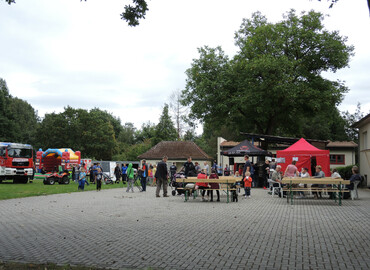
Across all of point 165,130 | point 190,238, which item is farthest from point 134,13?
point 165,130

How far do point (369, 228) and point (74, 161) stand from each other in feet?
109

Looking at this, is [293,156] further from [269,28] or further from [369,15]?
[369,15]

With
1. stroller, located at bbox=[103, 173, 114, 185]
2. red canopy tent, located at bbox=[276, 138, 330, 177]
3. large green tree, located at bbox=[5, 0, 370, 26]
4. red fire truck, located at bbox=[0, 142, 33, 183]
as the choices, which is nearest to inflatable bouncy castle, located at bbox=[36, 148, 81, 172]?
red fire truck, located at bbox=[0, 142, 33, 183]

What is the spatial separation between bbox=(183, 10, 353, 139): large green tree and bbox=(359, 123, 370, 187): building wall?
13.5ft

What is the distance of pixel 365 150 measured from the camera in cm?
2581

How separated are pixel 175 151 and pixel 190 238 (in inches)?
2009

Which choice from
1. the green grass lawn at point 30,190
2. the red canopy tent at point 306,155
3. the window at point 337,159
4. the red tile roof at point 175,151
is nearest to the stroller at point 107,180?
the green grass lawn at point 30,190

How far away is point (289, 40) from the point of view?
32.8m

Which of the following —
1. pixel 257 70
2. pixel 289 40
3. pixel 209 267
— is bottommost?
pixel 209 267

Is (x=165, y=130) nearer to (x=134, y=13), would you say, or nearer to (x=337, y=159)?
(x=337, y=159)

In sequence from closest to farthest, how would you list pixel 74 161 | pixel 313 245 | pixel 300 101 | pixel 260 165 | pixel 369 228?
pixel 313 245
pixel 369 228
pixel 260 165
pixel 300 101
pixel 74 161

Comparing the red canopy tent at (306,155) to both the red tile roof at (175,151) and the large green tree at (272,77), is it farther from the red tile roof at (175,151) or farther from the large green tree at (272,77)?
the red tile roof at (175,151)

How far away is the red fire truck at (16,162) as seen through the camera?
2972 cm

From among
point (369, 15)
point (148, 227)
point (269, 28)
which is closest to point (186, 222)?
point (148, 227)
